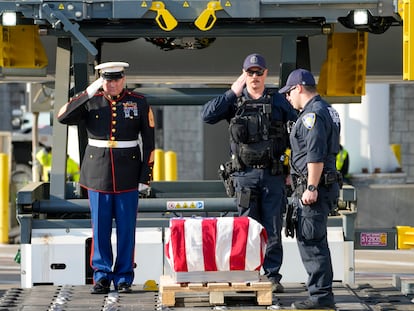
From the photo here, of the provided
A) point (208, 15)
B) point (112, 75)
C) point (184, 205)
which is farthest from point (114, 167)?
point (208, 15)

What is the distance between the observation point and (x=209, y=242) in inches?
286

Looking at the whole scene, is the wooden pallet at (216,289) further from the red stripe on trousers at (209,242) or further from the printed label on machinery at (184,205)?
the printed label on machinery at (184,205)

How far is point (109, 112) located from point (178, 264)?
133cm

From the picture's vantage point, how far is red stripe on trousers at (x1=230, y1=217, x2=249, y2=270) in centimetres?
729

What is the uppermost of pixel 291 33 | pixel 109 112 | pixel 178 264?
pixel 291 33

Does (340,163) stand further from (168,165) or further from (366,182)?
(168,165)

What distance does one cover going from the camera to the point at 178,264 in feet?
23.8

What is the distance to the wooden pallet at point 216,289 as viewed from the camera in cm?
725

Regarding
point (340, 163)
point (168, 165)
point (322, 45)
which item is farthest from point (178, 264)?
point (168, 165)

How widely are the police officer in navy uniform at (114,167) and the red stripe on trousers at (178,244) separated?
0.85 meters

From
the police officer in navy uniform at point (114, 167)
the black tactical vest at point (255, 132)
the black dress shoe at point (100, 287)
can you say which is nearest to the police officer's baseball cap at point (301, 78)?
the black tactical vest at point (255, 132)

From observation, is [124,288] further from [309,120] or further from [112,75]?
[309,120]

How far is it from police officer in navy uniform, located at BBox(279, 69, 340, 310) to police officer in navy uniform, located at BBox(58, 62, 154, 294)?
119 cm

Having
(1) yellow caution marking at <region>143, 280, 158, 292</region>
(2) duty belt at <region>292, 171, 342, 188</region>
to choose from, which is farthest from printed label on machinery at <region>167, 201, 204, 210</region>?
(2) duty belt at <region>292, 171, 342, 188</region>
